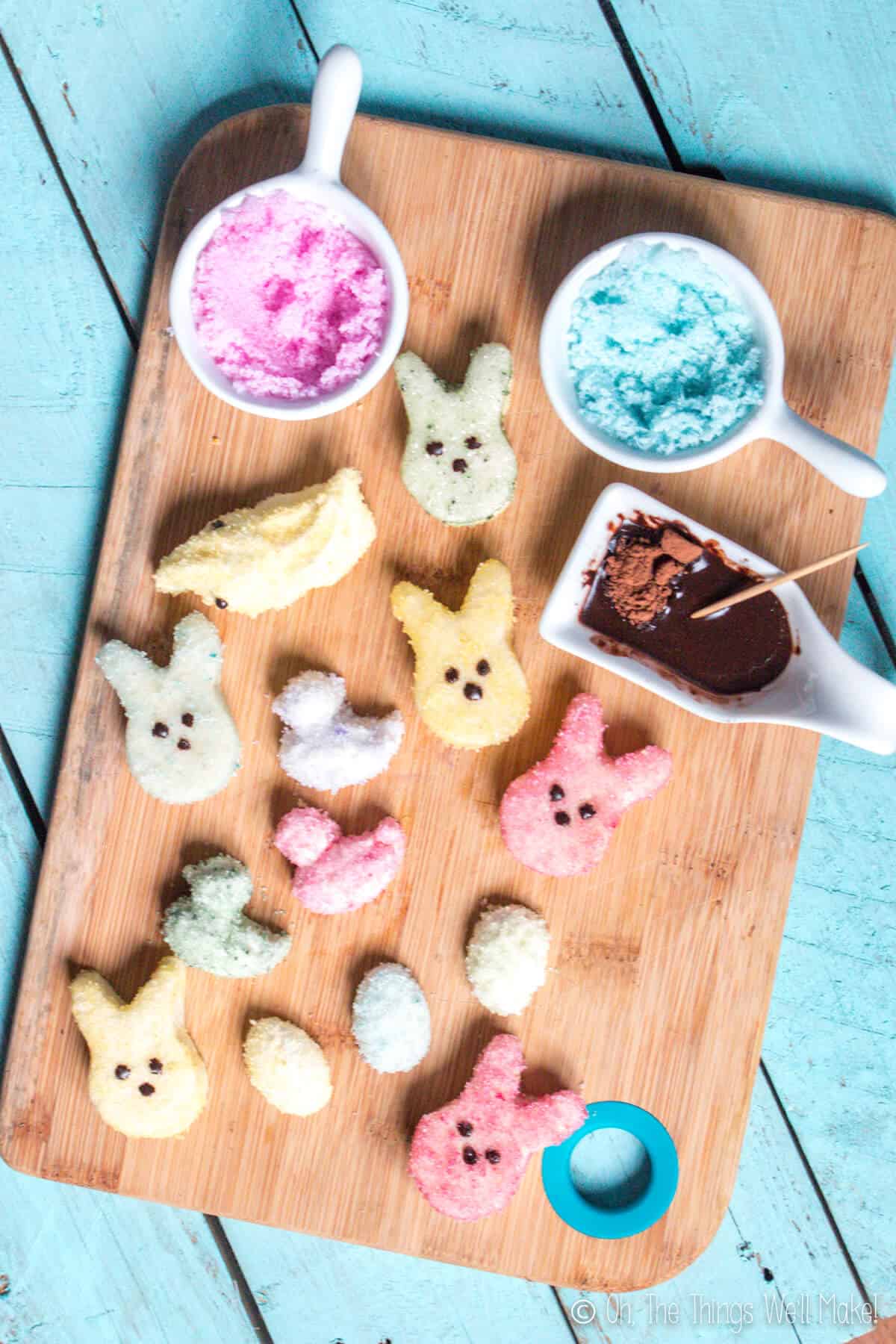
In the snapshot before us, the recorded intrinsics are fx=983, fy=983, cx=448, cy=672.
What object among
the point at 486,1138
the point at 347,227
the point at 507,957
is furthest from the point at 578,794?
the point at 347,227

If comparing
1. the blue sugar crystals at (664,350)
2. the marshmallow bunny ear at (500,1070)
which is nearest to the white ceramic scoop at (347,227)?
the blue sugar crystals at (664,350)

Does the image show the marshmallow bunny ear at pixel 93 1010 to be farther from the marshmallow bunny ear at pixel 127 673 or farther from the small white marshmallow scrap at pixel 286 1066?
the marshmallow bunny ear at pixel 127 673

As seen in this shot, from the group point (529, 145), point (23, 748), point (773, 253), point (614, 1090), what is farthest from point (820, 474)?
point (23, 748)

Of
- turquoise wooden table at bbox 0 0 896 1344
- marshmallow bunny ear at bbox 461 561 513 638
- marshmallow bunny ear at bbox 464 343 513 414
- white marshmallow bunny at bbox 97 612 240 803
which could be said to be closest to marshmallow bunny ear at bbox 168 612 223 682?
white marshmallow bunny at bbox 97 612 240 803

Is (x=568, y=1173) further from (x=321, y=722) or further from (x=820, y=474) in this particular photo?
(x=820, y=474)

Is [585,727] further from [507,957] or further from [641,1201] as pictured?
[641,1201]
